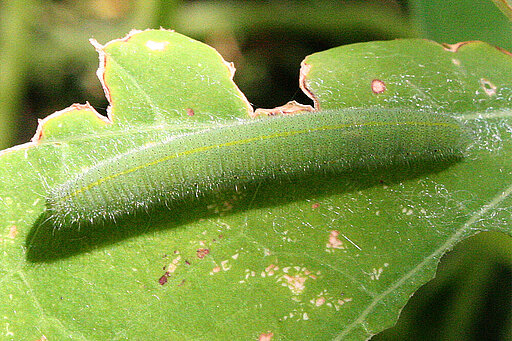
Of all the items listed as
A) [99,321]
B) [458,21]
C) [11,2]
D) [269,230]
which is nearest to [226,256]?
[269,230]

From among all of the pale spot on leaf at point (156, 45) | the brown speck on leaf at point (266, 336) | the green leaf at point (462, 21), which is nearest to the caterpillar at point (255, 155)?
the pale spot on leaf at point (156, 45)

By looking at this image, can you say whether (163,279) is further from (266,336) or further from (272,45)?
(272,45)

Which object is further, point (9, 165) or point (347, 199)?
point (347, 199)

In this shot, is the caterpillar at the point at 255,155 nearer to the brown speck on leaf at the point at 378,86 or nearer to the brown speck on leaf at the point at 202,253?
the brown speck on leaf at the point at 378,86

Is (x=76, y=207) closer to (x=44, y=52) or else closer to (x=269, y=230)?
(x=269, y=230)

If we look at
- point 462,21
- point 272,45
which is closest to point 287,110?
point 462,21

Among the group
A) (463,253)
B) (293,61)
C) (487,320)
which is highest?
(293,61)

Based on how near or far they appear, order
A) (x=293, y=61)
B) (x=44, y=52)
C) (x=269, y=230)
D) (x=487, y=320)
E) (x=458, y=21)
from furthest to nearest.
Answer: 1. (x=293, y=61)
2. (x=44, y=52)
3. (x=487, y=320)
4. (x=458, y=21)
5. (x=269, y=230)

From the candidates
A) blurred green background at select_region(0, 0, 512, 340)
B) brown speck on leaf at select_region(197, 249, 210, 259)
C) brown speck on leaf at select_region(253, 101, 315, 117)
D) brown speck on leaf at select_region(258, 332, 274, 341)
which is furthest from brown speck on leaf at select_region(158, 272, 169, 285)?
blurred green background at select_region(0, 0, 512, 340)
